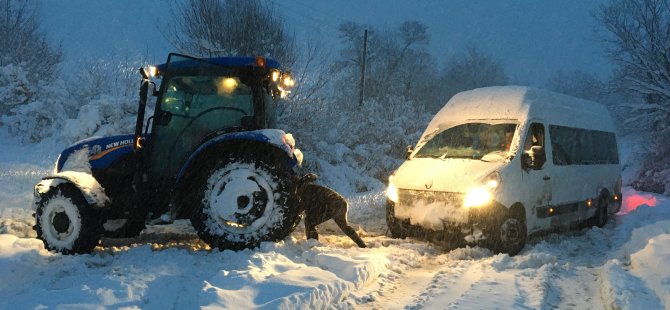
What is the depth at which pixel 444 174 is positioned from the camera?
7629mm

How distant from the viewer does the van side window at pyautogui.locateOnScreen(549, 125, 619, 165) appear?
30.0 feet

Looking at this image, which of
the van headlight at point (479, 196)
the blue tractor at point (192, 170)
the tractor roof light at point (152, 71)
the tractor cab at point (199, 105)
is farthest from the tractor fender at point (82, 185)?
the van headlight at point (479, 196)

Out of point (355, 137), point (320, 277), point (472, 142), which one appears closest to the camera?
point (320, 277)

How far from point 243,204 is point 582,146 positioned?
7.00 m

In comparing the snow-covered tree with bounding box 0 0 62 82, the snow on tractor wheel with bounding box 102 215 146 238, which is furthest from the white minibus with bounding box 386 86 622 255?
the snow-covered tree with bounding box 0 0 62 82

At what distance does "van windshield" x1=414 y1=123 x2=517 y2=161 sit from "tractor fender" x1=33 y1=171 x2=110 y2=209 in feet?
15.7

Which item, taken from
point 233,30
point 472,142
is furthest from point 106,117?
point 472,142

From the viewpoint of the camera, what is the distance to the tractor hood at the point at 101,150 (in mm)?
6906

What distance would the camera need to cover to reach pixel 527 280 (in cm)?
573

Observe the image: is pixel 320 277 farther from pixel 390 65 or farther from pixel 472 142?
pixel 390 65

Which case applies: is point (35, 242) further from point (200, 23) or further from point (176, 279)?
point (200, 23)

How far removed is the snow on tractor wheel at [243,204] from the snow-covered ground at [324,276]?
253 millimetres

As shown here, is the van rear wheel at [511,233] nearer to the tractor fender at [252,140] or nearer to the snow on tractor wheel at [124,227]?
the tractor fender at [252,140]

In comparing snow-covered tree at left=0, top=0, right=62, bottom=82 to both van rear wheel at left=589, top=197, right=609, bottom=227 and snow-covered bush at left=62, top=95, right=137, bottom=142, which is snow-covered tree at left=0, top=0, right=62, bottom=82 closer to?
snow-covered bush at left=62, top=95, right=137, bottom=142
